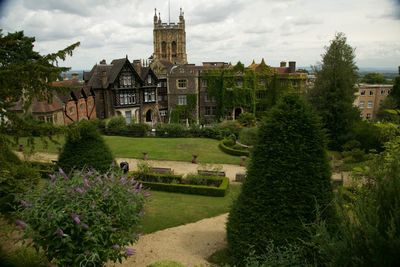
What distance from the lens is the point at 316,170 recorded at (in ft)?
28.8

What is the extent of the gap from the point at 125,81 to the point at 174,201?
30211 mm

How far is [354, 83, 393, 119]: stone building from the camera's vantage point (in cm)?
5847

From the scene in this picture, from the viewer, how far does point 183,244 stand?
1209cm

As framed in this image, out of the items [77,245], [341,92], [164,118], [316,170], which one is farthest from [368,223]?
[164,118]

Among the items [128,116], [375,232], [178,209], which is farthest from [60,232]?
[128,116]

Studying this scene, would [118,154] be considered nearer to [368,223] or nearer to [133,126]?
[133,126]

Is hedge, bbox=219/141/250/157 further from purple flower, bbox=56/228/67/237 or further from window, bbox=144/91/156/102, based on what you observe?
purple flower, bbox=56/228/67/237

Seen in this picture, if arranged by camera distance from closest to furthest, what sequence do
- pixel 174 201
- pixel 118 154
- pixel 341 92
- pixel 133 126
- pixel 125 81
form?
pixel 174 201 → pixel 118 154 → pixel 341 92 → pixel 133 126 → pixel 125 81

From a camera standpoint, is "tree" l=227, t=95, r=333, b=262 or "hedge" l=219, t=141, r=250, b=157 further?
"hedge" l=219, t=141, r=250, b=157

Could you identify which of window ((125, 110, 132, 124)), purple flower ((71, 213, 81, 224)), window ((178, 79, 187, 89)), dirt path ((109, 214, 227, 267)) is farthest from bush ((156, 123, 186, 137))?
purple flower ((71, 213, 81, 224))

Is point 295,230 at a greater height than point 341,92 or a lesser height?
lesser

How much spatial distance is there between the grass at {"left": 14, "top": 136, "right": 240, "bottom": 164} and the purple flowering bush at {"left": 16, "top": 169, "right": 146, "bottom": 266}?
17.5 metres

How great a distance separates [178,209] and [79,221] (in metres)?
8.38

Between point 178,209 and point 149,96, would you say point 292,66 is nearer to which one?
point 149,96
